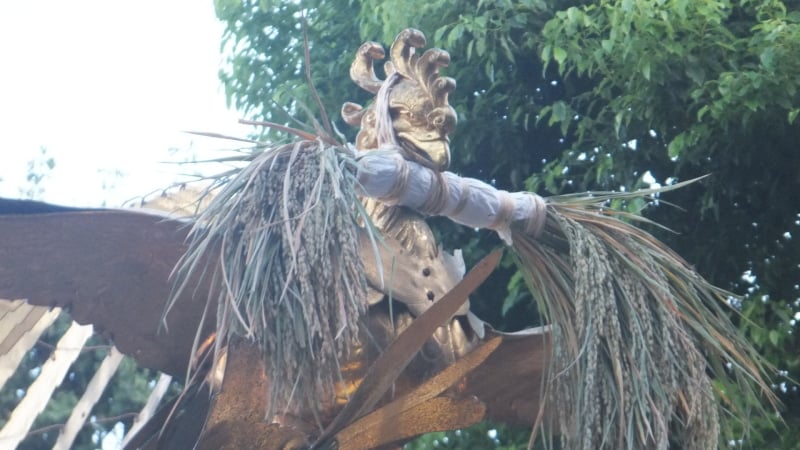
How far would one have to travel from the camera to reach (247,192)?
243cm

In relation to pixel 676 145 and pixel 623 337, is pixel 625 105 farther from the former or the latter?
pixel 623 337

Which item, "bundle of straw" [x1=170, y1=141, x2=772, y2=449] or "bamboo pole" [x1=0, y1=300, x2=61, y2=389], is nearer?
"bundle of straw" [x1=170, y1=141, x2=772, y2=449]

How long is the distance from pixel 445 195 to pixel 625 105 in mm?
1513

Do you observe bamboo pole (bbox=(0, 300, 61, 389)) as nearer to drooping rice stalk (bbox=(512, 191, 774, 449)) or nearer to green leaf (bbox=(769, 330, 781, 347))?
drooping rice stalk (bbox=(512, 191, 774, 449))

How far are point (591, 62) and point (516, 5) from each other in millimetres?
320

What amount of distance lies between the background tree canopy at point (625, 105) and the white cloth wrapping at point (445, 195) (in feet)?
3.65

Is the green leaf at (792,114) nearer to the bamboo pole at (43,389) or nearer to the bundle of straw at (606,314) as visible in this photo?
the bundle of straw at (606,314)

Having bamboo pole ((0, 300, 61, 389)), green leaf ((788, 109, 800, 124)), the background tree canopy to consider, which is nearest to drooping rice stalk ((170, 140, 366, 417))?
bamboo pole ((0, 300, 61, 389))

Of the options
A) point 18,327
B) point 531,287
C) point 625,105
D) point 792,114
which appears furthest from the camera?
point 625,105

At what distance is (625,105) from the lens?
4.17 m

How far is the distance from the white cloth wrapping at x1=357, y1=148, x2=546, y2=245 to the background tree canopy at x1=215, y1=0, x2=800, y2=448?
111 centimetres

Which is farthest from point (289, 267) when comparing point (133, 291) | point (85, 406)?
point (85, 406)

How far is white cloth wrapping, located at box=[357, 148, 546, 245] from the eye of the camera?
2.66 metres

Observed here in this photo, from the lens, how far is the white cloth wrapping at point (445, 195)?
2.66 metres
